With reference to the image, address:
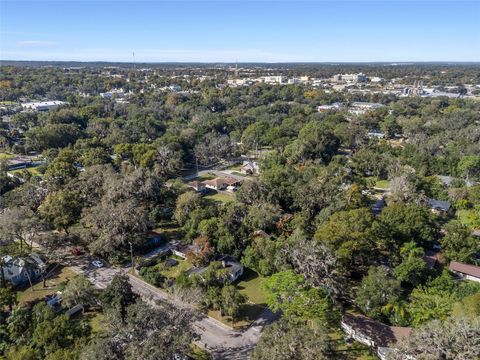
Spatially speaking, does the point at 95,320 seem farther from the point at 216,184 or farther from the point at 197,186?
the point at 216,184

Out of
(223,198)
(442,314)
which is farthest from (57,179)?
(442,314)

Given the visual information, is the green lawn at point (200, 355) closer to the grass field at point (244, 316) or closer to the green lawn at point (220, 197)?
the grass field at point (244, 316)

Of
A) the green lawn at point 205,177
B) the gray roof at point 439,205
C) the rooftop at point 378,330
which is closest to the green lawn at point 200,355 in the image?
the rooftop at point 378,330

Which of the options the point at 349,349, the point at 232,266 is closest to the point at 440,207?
the point at 349,349

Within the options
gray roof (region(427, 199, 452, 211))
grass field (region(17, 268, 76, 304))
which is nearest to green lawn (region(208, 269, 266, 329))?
grass field (region(17, 268, 76, 304))

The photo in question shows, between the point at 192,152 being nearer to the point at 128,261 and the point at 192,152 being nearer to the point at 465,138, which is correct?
the point at 128,261

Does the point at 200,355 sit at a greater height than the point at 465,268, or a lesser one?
lesser
